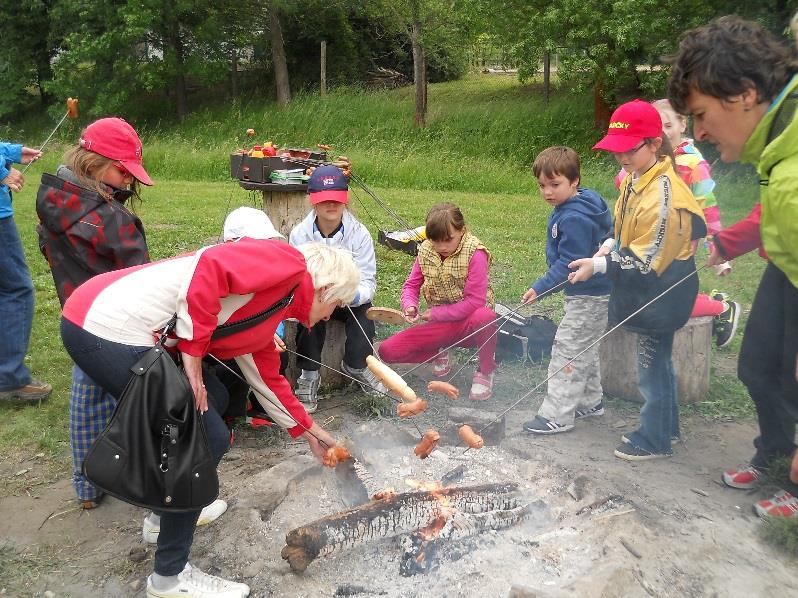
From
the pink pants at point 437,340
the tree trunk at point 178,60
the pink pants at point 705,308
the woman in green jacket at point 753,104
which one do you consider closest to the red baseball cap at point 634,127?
the woman in green jacket at point 753,104

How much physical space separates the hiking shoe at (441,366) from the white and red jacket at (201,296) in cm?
236

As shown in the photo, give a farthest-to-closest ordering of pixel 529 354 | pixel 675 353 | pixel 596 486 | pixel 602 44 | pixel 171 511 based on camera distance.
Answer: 1. pixel 602 44
2. pixel 529 354
3. pixel 675 353
4. pixel 596 486
5. pixel 171 511

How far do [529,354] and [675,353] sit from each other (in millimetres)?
1052

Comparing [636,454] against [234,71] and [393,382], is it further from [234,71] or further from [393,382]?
[234,71]

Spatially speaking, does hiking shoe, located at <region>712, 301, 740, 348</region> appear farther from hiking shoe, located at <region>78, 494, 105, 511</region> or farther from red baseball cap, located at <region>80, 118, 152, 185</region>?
hiking shoe, located at <region>78, 494, 105, 511</region>

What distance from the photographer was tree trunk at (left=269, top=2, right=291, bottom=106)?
69.7ft

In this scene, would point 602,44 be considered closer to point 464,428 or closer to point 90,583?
point 464,428

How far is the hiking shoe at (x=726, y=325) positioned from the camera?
528 centimetres

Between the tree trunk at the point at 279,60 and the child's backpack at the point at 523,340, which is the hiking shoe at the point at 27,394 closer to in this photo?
the child's backpack at the point at 523,340

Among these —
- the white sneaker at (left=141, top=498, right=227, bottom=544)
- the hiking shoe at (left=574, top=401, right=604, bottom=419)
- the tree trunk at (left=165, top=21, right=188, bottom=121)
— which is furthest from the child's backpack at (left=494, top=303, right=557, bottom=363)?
the tree trunk at (left=165, top=21, right=188, bottom=121)

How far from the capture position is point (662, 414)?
3791mm

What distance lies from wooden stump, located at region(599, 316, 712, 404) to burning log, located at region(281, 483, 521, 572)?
1.55 m

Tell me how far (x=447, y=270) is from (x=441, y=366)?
2.48 feet

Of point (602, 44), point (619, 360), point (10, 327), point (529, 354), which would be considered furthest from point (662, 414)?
point (602, 44)
